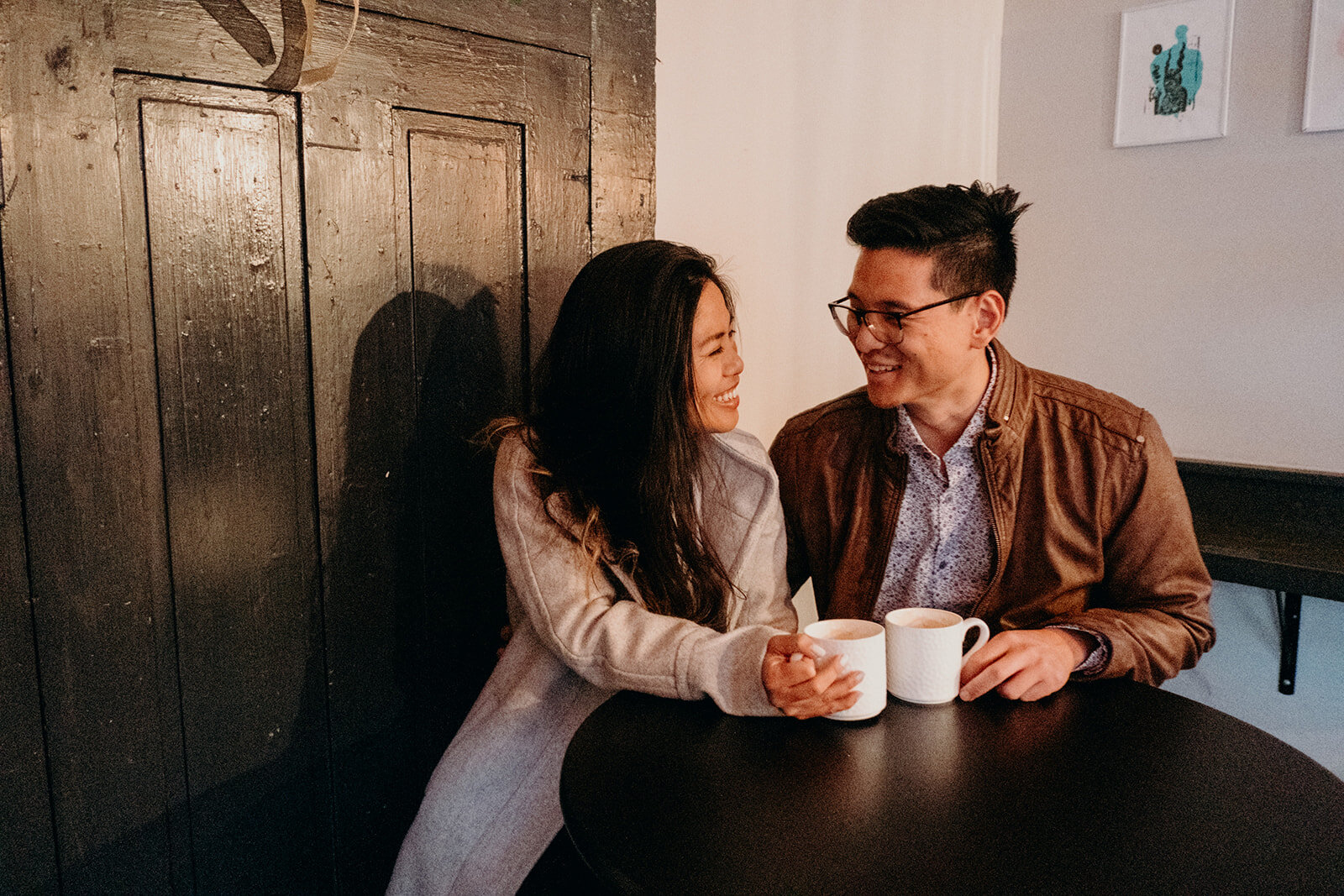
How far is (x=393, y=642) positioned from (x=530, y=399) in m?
0.48

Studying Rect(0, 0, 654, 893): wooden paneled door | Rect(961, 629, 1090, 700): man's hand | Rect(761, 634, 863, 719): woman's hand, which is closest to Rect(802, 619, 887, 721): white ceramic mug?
Rect(761, 634, 863, 719): woman's hand

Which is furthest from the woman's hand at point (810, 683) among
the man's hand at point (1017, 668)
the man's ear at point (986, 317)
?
the man's ear at point (986, 317)

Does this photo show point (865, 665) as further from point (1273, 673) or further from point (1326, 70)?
point (1326, 70)

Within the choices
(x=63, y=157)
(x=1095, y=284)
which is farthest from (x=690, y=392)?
(x=1095, y=284)

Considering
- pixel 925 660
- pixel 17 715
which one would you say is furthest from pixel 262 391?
pixel 925 660

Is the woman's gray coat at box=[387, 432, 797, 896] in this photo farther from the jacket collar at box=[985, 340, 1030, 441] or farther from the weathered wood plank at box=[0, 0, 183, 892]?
the jacket collar at box=[985, 340, 1030, 441]

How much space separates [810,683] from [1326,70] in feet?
6.67

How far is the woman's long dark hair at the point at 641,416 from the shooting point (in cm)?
142

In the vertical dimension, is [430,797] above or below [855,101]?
below

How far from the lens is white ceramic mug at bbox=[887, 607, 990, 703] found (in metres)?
1.12

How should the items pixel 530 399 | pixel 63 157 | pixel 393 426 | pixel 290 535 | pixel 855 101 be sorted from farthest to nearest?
pixel 855 101
pixel 530 399
pixel 393 426
pixel 290 535
pixel 63 157

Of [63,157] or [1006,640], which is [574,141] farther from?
[1006,640]

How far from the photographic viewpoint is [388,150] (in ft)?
4.86

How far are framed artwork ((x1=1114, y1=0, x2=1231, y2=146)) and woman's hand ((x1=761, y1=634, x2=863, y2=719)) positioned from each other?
1.97 meters
